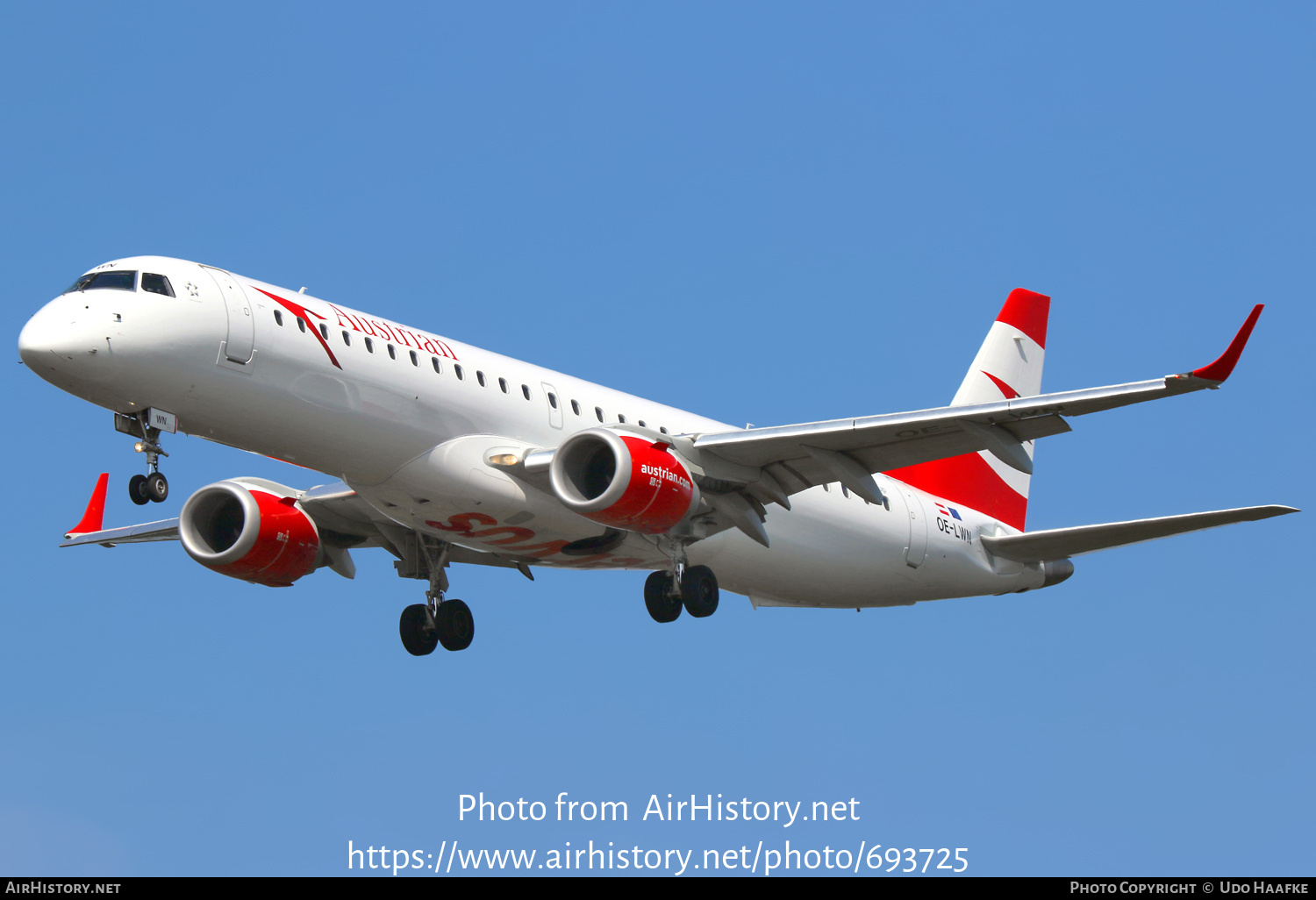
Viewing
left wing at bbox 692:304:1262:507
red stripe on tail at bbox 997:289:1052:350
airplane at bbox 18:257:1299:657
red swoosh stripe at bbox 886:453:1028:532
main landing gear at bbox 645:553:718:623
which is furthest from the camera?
red stripe on tail at bbox 997:289:1052:350

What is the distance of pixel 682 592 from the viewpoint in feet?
98.9

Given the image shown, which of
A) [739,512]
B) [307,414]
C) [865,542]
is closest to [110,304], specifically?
[307,414]

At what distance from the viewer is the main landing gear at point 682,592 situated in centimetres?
3009

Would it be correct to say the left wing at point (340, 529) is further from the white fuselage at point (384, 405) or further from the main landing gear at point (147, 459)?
the main landing gear at point (147, 459)

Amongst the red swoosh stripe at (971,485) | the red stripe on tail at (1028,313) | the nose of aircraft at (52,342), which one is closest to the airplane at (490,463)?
the nose of aircraft at (52,342)

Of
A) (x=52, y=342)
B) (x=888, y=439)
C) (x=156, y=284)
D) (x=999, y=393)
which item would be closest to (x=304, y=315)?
(x=156, y=284)

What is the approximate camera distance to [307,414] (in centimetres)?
2620

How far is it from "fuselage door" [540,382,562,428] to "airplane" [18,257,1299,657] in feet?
0.15

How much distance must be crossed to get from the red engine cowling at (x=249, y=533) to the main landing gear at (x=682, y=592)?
647 centimetres

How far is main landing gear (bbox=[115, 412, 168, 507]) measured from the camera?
2500cm

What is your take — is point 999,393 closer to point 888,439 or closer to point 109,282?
point 888,439

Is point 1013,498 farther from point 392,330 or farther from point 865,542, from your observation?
point 392,330

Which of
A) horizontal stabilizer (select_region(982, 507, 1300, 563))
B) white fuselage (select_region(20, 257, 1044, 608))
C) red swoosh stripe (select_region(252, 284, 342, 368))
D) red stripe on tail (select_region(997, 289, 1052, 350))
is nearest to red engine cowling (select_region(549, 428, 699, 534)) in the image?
white fuselage (select_region(20, 257, 1044, 608))

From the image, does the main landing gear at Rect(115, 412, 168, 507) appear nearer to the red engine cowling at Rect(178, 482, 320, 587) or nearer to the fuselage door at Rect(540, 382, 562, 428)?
the red engine cowling at Rect(178, 482, 320, 587)
